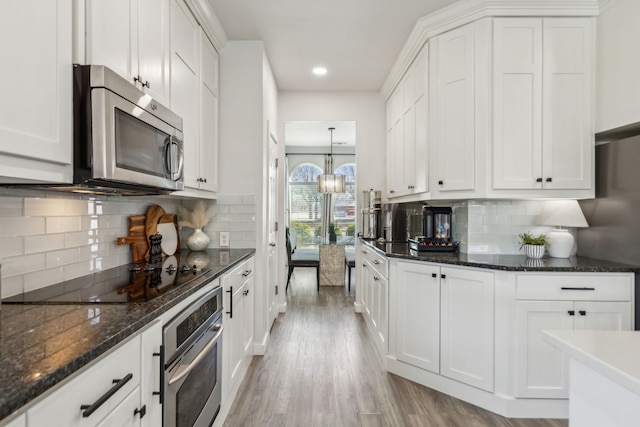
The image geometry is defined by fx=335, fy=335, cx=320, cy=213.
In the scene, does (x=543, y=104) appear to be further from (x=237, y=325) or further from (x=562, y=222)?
(x=237, y=325)

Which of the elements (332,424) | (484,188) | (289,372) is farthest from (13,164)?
(484,188)

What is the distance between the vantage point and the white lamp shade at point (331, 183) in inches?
237

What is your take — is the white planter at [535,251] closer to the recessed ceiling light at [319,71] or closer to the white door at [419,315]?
the white door at [419,315]

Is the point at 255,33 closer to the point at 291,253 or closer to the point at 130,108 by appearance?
the point at 130,108

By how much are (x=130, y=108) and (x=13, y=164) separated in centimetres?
50

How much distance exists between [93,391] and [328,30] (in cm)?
288

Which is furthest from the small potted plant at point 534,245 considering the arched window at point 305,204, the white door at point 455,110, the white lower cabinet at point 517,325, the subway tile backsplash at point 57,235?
the arched window at point 305,204

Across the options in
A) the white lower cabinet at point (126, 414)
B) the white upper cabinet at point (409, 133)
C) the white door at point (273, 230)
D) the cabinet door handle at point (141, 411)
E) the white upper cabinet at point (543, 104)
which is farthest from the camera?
the white door at point (273, 230)

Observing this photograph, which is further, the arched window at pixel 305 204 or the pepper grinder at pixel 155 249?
the arched window at pixel 305 204

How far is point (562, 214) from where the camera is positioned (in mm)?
2434

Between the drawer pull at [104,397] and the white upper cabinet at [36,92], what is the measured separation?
628mm

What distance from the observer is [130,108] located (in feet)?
4.34

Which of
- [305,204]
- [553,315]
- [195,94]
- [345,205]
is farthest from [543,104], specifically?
[305,204]

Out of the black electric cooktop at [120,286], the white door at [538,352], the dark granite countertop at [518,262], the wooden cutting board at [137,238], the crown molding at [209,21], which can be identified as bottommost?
the white door at [538,352]
